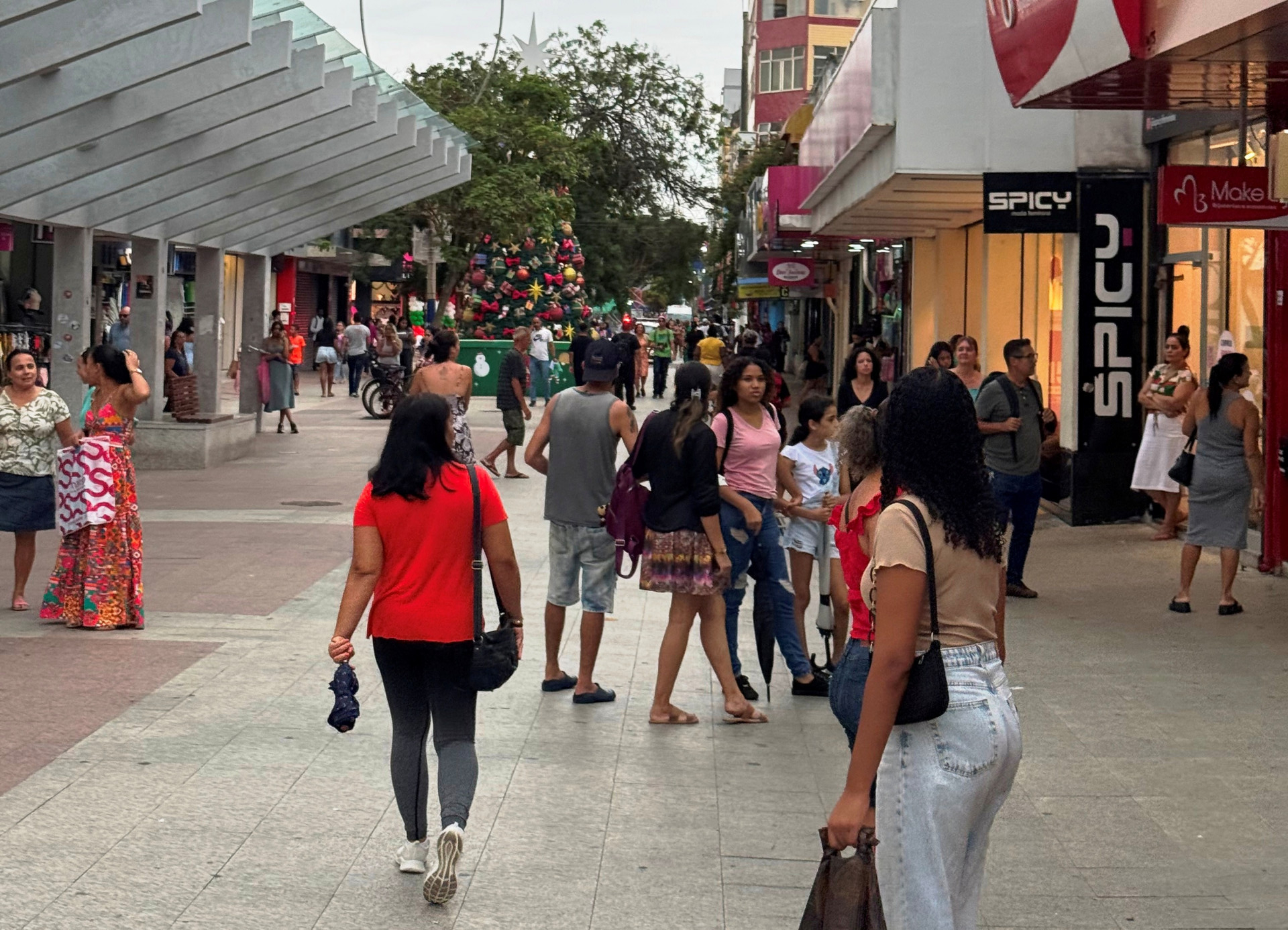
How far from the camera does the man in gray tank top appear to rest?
8.43 meters

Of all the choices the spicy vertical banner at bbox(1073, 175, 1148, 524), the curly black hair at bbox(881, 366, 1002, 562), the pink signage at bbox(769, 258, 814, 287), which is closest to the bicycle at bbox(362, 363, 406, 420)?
the pink signage at bbox(769, 258, 814, 287)

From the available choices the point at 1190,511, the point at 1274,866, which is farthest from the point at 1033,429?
the point at 1274,866

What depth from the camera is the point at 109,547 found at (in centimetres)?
1002

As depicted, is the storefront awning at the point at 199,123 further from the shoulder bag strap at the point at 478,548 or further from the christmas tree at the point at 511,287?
the christmas tree at the point at 511,287

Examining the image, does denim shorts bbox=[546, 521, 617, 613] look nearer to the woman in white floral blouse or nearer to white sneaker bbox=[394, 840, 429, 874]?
white sneaker bbox=[394, 840, 429, 874]

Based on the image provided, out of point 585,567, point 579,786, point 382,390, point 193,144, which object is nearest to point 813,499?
point 585,567

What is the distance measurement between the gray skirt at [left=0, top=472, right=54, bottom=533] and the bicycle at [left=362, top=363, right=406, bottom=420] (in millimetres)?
18387

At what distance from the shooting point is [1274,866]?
19.6ft

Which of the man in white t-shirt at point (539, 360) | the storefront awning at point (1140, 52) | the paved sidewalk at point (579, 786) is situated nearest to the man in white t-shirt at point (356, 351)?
the man in white t-shirt at point (539, 360)

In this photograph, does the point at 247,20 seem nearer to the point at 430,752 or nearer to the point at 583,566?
the point at 583,566

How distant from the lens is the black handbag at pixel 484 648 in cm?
542

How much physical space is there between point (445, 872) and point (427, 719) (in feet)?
1.75

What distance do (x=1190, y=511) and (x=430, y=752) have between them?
5505mm

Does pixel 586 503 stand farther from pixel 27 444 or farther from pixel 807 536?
pixel 27 444
